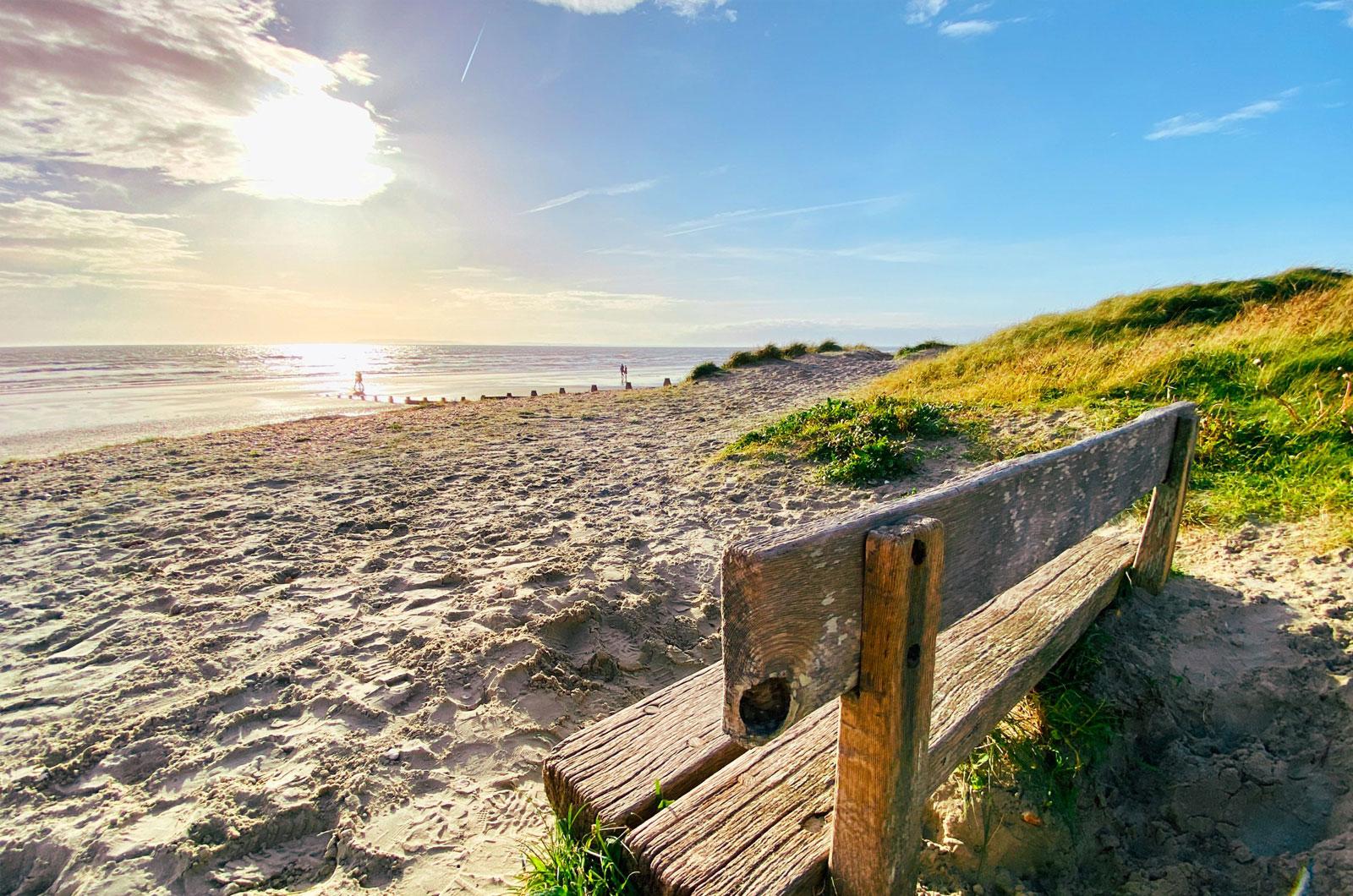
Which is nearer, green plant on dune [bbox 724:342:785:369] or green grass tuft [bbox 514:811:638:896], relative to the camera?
green grass tuft [bbox 514:811:638:896]

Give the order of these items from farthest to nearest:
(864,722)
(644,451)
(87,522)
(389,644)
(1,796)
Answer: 1. (644,451)
2. (87,522)
3. (389,644)
4. (1,796)
5. (864,722)

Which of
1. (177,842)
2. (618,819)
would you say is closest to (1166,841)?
(618,819)

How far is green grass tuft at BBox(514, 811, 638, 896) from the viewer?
1910 mm

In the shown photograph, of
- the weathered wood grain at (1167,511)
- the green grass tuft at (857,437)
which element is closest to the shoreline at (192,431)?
the green grass tuft at (857,437)

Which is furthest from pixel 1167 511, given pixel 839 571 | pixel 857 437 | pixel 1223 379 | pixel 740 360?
pixel 740 360

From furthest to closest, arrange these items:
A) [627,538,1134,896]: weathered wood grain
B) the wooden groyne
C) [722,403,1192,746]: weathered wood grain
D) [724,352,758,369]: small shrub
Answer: [724,352,758,369]: small shrub
the wooden groyne
[627,538,1134,896]: weathered wood grain
[722,403,1192,746]: weathered wood grain

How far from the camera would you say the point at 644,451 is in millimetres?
→ 9445

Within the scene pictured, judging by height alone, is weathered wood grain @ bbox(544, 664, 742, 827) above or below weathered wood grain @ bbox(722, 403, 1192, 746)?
below

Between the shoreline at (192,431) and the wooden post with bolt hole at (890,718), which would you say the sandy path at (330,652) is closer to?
the wooden post with bolt hole at (890,718)

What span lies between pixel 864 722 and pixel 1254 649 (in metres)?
2.90

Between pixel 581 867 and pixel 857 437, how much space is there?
19.9 feet

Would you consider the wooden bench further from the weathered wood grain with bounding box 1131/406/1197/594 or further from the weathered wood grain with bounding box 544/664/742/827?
the weathered wood grain with bounding box 1131/406/1197/594

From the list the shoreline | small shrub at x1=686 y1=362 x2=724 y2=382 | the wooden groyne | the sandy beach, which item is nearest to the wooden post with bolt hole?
the sandy beach

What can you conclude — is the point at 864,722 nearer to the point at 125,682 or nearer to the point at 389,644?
the point at 389,644
